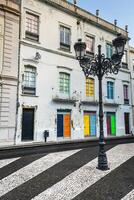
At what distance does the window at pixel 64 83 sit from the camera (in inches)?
625

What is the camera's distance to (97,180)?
4.76 meters

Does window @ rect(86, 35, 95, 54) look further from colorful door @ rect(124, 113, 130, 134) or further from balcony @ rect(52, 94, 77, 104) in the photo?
colorful door @ rect(124, 113, 130, 134)

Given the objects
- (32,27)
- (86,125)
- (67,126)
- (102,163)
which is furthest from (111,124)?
(102,163)

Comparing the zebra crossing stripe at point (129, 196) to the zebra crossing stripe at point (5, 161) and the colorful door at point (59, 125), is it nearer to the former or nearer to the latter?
the zebra crossing stripe at point (5, 161)

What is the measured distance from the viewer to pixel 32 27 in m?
14.7

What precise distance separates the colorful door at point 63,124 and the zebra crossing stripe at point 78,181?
8.94m

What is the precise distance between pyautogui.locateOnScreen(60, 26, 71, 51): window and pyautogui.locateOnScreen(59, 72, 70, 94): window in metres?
2.36

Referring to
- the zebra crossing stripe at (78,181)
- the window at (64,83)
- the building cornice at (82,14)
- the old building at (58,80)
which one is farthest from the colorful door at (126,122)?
the zebra crossing stripe at (78,181)

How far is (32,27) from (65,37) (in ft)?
10.6

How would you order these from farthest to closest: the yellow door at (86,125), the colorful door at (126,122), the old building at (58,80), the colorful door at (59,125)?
the colorful door at (126,122) < the yellow door at (86,125) < the colorful door at (59,125) < the old building at (58,80)

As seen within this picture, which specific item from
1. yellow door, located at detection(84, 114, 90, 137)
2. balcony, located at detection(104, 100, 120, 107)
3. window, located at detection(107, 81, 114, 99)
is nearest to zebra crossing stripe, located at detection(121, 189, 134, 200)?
yellow door, located at detection(84, 114, 90, 137)

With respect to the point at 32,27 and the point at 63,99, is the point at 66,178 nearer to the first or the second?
the point at 63,99

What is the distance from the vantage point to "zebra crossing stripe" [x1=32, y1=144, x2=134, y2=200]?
407 centimetres

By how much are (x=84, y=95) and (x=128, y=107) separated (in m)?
6.56
